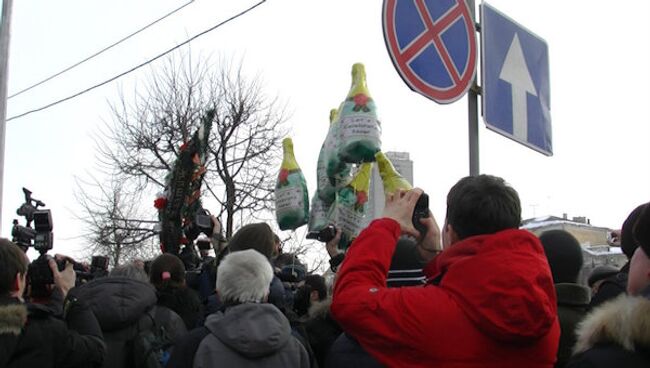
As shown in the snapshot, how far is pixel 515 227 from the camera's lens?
7.20 ft

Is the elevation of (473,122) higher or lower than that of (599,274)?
higher

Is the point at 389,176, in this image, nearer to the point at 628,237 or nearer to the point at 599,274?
the point at 599,274

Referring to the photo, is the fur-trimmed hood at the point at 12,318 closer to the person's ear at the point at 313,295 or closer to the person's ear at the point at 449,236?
the person's ear at the point at 449,236

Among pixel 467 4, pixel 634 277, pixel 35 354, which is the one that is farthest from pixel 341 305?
pixel 467 4

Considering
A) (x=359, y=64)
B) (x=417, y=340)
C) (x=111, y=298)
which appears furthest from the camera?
(x=359, y=64)

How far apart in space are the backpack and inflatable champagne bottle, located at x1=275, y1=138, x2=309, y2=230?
12.5ft

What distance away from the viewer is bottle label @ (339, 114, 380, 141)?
23.1ft

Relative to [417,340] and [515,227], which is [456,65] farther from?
[417,340]

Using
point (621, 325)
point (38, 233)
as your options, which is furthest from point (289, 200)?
point (621, 325)

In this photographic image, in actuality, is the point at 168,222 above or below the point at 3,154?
below

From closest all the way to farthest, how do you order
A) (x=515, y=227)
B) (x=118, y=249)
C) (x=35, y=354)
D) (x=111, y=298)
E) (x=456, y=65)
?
(x=515, y=227) < (x=35, y=354) < (x=456, y=65) < (x=111, y=298) < (x=118, y=249)

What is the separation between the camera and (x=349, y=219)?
7457 millimetres

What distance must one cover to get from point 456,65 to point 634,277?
2.02 meters

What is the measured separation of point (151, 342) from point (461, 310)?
2.65 meters
